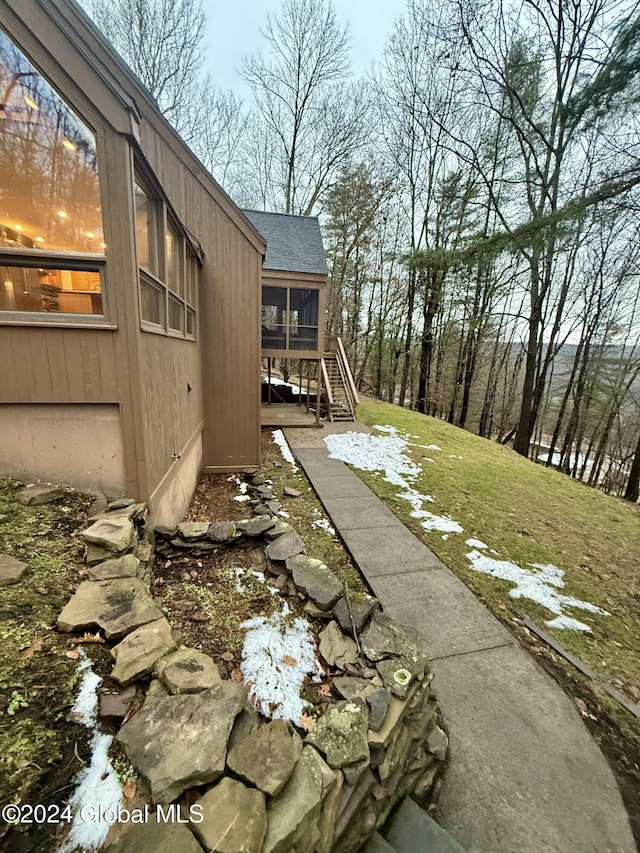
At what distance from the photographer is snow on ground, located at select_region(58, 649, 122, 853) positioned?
1119mm

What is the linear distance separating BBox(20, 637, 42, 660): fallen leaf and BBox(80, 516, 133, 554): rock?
712mm

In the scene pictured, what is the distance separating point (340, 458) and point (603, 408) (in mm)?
13402

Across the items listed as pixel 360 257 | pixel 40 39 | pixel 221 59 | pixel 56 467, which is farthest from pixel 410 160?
pixel 56 467

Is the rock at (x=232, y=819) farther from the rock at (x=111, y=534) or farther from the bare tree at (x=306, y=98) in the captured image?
the bare tree at (x=306, y=98)

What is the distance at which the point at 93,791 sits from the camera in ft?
4.08

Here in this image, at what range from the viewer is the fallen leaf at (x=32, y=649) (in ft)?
5.43

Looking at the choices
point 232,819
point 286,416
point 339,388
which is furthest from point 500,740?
point 339,388

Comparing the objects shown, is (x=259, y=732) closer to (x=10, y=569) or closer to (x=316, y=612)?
(x=316, y=612)

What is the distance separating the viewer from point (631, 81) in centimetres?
300

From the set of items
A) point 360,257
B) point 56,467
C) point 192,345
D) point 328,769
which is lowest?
point 328,769

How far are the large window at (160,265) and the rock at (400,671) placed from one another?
3.17m

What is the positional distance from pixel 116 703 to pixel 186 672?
1.03 ft

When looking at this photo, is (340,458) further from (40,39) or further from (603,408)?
(603,408)

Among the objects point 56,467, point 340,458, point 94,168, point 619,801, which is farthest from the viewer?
point 340,458
